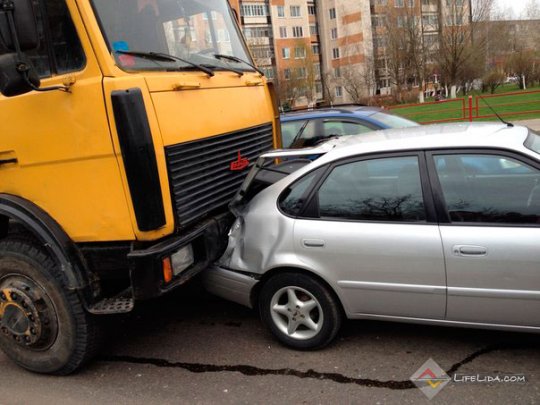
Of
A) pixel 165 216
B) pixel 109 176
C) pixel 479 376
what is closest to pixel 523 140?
pixel 479 376

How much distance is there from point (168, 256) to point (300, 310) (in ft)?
3.45

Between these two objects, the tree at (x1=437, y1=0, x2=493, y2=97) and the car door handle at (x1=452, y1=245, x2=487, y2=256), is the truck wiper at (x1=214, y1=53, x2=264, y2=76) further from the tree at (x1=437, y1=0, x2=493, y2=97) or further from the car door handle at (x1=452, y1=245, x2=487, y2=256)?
the tree at (x1=437, y1=0, x2=493, y2=97)

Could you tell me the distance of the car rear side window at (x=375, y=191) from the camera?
3314mm

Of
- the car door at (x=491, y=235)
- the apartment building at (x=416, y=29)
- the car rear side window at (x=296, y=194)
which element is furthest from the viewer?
the apartment building at (x=416, y=29)

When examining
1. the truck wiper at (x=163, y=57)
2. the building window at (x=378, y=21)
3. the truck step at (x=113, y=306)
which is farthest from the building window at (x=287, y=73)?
the truck step at (x=113, y=306)

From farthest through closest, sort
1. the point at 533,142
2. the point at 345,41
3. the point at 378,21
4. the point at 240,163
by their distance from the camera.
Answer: the point at 345,41 → the point at 378,21 → the point at 240,163 → the point at 533,142

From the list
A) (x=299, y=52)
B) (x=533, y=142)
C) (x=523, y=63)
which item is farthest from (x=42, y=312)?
(x=299, y=52)

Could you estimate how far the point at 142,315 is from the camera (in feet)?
15.3

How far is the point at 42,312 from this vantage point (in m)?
3.51

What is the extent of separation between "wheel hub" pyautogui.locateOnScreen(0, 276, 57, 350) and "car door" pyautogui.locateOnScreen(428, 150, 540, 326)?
280 centimetres

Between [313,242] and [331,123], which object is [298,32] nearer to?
[331,123]

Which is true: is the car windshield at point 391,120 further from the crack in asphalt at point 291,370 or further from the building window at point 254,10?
the building window at point 254,10

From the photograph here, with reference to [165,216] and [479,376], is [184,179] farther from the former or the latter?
[479,376]

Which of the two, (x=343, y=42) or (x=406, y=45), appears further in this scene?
(x=343, y=42)
